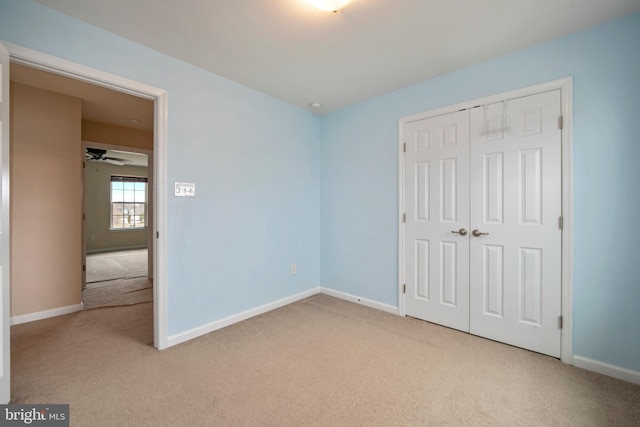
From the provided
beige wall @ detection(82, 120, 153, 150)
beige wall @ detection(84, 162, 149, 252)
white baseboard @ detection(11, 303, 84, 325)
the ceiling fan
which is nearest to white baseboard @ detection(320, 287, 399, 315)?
white baseboard @ detection(11, 303, 84, 325)

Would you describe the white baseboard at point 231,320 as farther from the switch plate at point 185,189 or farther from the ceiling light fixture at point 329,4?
the ceiling light fixture at point 329,4

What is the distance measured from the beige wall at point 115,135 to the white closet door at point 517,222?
5.05 m

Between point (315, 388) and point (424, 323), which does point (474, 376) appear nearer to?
point (424, 323)

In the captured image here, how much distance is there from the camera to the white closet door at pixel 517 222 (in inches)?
87.2

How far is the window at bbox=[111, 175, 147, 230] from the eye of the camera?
8039mm

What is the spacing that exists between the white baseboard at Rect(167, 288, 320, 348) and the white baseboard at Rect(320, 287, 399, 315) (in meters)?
0.25

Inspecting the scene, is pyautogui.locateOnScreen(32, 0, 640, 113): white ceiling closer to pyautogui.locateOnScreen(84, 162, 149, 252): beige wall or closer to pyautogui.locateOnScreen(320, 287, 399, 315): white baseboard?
pyautogui.locateOnScreen(320, 287, 399, 315): white baseboard

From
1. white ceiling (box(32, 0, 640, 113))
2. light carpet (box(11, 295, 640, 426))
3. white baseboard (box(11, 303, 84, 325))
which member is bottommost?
light carpet (box(11, 295, 640, 426))

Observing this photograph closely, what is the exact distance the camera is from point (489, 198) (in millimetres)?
2520

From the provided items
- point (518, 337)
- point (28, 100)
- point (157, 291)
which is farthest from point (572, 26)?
point (28, 100)

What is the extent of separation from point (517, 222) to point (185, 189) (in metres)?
3.01

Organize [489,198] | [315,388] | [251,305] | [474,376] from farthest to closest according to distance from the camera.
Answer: [251,305] < [489,198] < [474,376] < [315,388]

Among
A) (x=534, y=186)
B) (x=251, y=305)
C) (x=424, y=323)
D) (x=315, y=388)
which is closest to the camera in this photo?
(x=315, y=388)

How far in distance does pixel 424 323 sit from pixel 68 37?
389cm
